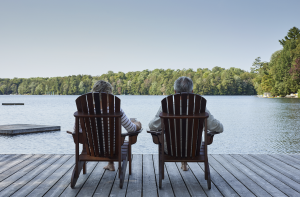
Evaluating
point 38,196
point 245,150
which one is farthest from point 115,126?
point 245,150

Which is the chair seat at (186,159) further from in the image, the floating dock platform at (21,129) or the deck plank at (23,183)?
the floating dock platform at (21,129)

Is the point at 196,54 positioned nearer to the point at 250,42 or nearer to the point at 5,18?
the point at 250,42

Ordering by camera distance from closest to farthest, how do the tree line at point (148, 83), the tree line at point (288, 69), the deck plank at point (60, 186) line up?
the deck plank at point (60, 186) → the tree line at point (288, 69) → the tree line at point (148, 83)

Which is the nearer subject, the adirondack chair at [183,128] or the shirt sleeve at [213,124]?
the adirondack chair at [183,128]

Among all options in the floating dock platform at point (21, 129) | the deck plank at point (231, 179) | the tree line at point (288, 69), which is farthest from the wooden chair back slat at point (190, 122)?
the tree line at point (288, 69)

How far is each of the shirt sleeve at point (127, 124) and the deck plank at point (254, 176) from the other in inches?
53.9

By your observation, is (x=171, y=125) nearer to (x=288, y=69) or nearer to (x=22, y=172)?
(x=22, y=172)

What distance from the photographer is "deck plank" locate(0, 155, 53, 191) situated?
2757mm

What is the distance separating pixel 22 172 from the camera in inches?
124

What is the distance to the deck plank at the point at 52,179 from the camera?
2.53 m

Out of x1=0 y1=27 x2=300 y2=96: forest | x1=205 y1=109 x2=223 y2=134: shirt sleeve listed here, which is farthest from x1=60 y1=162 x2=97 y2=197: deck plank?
x1=0 y1=27 x2=300 y2=96: forest

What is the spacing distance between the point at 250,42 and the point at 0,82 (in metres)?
88.3

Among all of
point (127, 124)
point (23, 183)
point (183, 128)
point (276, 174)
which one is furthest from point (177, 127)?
point (23, 183)

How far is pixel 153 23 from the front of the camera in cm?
6269
